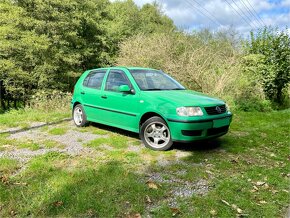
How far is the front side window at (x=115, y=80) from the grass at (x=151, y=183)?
50.6 inches

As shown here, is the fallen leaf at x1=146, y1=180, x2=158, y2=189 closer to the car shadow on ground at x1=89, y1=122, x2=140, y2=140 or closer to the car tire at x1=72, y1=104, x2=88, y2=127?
the car shadow on ground at x1=89, y1=122, x2=140, y2=140

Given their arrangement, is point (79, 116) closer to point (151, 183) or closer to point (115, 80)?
point (115, 80)

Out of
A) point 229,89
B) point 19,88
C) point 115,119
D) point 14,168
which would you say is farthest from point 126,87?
point 19,88

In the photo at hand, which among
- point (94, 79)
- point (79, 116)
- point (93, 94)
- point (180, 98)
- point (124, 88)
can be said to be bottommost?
point (79, 116)

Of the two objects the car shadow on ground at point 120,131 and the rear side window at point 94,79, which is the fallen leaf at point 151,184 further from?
the rear side window at point 94,79

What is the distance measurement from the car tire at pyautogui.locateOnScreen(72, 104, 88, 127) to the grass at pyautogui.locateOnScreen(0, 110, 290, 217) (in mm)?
1487

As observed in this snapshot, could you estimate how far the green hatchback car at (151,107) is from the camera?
5.14 m

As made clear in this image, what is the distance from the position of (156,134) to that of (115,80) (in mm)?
1770

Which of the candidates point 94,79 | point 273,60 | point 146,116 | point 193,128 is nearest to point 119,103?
point 146,116

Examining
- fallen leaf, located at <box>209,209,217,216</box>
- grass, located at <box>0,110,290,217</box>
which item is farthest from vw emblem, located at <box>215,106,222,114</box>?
fallen leaf, located at <box>209,209,217,216</box>

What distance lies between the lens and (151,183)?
3982mm

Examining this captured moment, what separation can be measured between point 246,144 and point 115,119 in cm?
305

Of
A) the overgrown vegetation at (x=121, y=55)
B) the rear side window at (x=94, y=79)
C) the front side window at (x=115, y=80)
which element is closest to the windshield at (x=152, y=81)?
the front side window at (x=115, y=80)

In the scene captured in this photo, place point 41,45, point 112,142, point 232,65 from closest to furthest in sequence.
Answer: point 112,142, point 232,65, point 41,45
